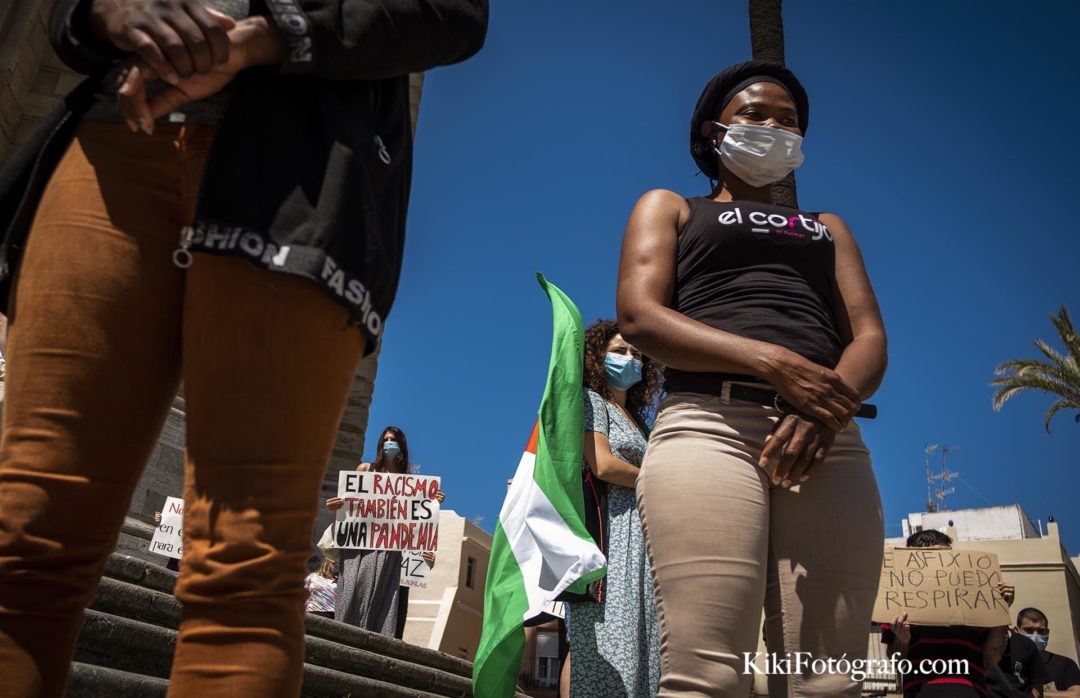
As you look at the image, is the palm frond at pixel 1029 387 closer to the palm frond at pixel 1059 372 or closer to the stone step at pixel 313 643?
the palm frond at pixel 1059 372

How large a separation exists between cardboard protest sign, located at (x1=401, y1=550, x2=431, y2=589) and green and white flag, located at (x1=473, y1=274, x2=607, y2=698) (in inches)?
123

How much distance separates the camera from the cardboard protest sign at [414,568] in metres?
7.29

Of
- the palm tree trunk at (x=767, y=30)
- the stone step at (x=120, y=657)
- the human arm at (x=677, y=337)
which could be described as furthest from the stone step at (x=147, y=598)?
the palm tree trunk at (x=767, y=30)

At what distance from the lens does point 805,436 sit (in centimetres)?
230

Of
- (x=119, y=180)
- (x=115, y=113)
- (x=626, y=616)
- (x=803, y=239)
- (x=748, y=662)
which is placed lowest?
(x=748, y=662)

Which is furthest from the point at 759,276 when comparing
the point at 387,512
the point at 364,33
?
the point at 387,512

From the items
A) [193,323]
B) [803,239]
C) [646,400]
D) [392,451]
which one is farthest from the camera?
[392,451]

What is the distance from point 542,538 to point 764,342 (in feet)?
6.19

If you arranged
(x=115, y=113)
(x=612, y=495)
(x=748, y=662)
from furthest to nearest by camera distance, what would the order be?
1. (x=612, y=495)
2. (x=748, y=662)
3. (x=115, y=113)

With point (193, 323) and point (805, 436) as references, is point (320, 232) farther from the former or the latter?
point (805, 436)

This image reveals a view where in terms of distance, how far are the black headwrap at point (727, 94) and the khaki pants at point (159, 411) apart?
211 centimetres

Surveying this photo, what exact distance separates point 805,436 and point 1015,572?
114 ft

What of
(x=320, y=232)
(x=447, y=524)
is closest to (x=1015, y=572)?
(x=447, y=524)

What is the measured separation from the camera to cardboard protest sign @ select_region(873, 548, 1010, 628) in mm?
4371
